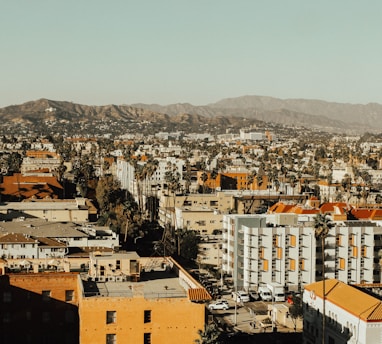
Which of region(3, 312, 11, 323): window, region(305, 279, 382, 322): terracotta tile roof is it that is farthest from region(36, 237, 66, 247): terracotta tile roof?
region(3, 312, 11, 323): window

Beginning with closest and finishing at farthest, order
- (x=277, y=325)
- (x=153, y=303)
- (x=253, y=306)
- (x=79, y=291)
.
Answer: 1. (x=153, y=303)
2. (x=79, y=291)
3. (x=277, y=325)
4. (x=253, y=306)

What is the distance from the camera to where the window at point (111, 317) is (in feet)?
102

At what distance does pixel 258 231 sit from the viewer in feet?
220

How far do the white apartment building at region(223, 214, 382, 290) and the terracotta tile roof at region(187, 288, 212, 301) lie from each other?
116ft

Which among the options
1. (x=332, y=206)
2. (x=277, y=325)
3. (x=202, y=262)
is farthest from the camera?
(x=332, y=206)

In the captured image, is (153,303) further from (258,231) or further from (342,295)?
(258,231)

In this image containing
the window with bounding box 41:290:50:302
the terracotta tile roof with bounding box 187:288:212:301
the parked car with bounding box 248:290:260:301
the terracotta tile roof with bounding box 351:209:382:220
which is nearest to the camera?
the terracotta tile roof with bounding box 187:288:212:301

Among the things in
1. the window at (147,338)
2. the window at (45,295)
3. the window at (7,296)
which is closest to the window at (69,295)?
the window at (45,295)

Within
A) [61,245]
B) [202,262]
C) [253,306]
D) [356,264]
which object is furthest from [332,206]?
[61,245]

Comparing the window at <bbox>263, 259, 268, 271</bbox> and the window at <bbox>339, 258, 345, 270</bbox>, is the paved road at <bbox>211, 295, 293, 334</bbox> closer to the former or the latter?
the window at <bbox>263, 259, 268, 271</bbox>

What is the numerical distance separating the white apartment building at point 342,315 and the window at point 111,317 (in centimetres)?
1451

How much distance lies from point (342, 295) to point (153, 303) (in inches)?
648

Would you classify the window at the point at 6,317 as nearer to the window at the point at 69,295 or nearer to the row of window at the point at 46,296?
the row of window at the point at 46,296

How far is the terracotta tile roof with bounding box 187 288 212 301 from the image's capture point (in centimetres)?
3084
